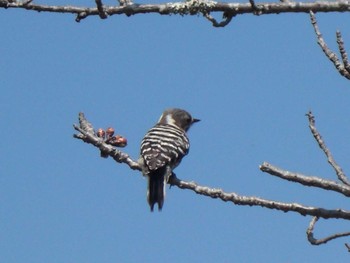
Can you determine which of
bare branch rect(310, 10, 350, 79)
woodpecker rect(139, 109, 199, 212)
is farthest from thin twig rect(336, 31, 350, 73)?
woodpecker rect(139, 109, 199, 212)

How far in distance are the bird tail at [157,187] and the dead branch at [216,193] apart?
1.45 meters

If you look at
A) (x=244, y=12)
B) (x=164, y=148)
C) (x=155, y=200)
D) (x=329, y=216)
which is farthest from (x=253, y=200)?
(x=164, y=148)

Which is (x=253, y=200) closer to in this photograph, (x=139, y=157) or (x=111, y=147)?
(x=111, y=147)

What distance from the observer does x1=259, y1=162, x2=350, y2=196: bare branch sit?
3299mm

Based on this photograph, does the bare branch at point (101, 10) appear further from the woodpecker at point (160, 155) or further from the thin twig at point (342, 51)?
the woodpecker at point (160, 155)

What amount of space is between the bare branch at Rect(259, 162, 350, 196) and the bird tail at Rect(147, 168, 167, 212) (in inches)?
136

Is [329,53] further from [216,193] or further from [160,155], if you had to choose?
[160,155]

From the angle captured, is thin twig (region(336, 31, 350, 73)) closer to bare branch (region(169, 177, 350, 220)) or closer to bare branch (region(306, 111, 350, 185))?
bare branch (region(306, 111, 350, 185))

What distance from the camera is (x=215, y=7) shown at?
383cm

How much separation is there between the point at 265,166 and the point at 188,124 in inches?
242

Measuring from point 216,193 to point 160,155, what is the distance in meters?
3.18

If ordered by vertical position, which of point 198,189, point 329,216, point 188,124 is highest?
point 188,124

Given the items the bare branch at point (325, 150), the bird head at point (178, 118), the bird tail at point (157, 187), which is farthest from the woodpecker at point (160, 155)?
the bare branch at point (325, 150)

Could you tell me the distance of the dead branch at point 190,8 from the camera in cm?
358
